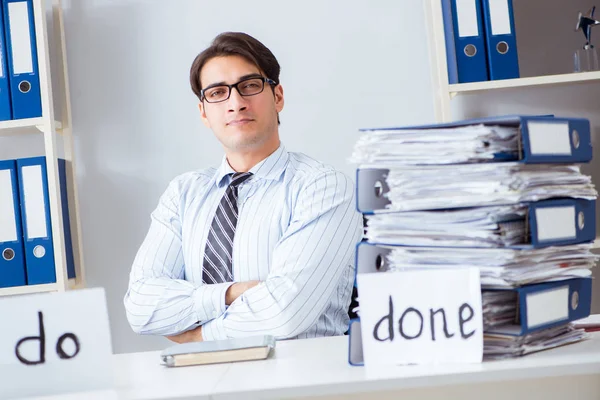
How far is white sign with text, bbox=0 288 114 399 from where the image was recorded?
0.91m

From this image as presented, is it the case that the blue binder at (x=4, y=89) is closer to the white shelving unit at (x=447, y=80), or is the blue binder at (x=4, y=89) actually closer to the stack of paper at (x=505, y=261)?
the white shelving unit at (x=447, y=80)

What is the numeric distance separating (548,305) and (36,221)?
1.92 metres

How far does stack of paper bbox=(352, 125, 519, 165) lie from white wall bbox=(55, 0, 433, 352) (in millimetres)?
1760

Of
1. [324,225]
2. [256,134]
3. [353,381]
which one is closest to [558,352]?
[353,381]

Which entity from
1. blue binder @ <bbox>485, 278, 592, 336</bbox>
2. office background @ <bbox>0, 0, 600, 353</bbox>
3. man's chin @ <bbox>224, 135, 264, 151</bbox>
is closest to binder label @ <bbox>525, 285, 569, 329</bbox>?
blue binder @ <bbox>485, 278, 592, 336</bbox>

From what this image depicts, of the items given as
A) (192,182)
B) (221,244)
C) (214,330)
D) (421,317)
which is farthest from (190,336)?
(421,317)

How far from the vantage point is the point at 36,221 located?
2.46 meters

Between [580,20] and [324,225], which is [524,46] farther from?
[324,225]

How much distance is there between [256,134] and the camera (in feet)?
6.77

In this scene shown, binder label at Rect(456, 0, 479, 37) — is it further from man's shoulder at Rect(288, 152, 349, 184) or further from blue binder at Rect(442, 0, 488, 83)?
man's shoulder at Rect(288, 152, 349, 184)

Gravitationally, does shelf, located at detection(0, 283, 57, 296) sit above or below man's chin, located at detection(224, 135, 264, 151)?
below

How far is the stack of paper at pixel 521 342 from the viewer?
0.87 m

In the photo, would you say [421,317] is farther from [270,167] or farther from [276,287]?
[270,167]

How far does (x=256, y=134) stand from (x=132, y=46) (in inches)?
37.1
